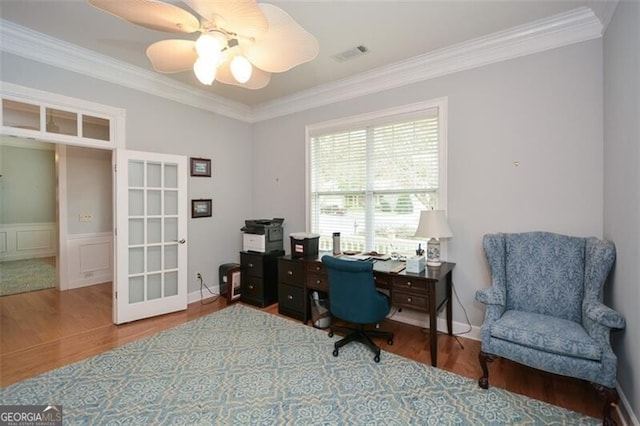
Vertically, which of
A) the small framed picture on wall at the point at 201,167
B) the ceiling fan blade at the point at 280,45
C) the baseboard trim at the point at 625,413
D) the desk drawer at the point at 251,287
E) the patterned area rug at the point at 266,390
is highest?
the ceiling fan blade at the point at 280,45

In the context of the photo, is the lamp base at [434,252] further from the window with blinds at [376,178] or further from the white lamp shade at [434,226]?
the window with blinds at [376,178]

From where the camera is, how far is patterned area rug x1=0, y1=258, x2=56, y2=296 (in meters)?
4.52

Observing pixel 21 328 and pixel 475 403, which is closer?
pixel 475 403

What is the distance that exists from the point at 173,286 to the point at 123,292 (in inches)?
21.7

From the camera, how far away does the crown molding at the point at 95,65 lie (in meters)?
2.58

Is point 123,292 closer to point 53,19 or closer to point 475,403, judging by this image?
point 53,19

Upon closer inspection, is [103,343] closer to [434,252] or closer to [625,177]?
[434,252]

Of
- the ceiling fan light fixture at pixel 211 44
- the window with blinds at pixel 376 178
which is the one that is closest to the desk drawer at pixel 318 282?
the window with blinds at pixel 376 178

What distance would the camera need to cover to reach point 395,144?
3301 mm

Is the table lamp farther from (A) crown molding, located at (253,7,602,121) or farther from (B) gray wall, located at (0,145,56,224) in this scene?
(B) gray wall, located at (0,145,56,224)

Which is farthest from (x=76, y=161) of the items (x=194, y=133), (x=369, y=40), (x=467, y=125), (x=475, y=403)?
(x=475, y=403)

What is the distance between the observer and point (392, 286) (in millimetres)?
2645

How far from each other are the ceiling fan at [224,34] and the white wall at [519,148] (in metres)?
1.83

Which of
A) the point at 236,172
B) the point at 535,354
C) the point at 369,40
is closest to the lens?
the point at 535,354
